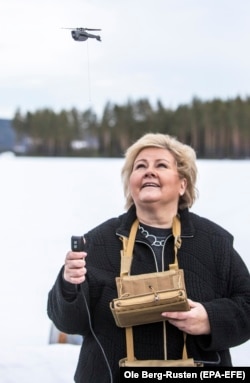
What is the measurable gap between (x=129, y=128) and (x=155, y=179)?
4.84 ft

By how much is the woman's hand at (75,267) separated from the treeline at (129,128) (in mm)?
1391

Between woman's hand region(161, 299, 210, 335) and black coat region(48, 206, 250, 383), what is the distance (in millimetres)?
21

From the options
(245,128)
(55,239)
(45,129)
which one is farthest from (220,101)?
(55,239)

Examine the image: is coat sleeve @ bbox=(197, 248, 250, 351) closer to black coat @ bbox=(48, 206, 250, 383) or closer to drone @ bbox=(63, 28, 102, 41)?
black coat @ bbox=(48, 206, 250, 383)

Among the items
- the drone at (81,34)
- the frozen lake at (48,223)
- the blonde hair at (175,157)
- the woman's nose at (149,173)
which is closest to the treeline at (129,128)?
the frozen lake at (48,223)

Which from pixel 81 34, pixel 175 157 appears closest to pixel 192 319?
pixel 175 157

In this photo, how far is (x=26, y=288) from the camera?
3648mm

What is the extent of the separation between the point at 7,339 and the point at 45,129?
130 centimetres

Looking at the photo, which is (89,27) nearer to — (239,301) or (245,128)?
(239,301)

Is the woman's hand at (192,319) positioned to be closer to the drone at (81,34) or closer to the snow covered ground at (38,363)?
the drone at (81,34)

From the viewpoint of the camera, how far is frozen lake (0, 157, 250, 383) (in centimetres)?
286

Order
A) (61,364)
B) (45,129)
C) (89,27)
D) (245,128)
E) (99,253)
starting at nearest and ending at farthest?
(99,253) → (89,27) → (61,364) → (45,129) → (245,128)

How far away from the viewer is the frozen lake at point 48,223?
286 centimetres

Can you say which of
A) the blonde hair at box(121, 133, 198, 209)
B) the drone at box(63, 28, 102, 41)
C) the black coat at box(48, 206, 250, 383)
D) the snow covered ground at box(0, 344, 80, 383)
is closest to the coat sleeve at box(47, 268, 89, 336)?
the black coat at box(48, 206, 250, 383)
